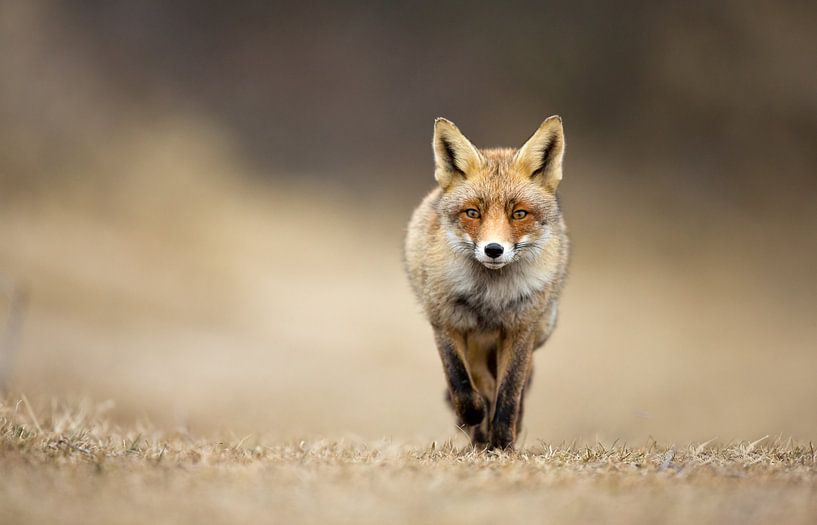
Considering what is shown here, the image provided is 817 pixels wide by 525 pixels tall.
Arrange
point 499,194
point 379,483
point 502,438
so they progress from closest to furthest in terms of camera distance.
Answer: point 379,483 → point 499,194 → point 502,438

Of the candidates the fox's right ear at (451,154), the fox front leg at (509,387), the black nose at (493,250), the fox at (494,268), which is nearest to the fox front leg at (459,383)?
the fox at (494,268)

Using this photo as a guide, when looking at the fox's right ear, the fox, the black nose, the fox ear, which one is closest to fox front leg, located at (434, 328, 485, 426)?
the fox

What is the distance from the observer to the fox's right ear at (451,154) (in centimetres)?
495

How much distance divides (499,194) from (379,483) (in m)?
2.05

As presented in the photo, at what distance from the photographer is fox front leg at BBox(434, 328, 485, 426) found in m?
4.93

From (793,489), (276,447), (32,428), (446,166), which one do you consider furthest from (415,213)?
(793,489)

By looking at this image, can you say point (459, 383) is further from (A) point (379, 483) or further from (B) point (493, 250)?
(A) point (379, 483)

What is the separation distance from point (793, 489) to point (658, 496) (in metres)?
0.58

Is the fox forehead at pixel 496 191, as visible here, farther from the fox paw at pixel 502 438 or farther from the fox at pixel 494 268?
the fox paw at pixel 502 438

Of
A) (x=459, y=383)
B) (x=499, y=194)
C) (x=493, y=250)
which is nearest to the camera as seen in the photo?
(x=493, y=250)

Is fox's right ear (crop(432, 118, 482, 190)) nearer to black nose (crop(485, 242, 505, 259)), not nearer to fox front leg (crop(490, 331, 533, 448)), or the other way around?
black nose (crop(485, 242, 505, 259))

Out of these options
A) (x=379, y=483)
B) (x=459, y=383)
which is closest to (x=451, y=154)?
(x=459, y=383)

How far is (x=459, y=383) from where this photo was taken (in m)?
4.95

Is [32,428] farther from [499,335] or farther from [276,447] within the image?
[499,335]
